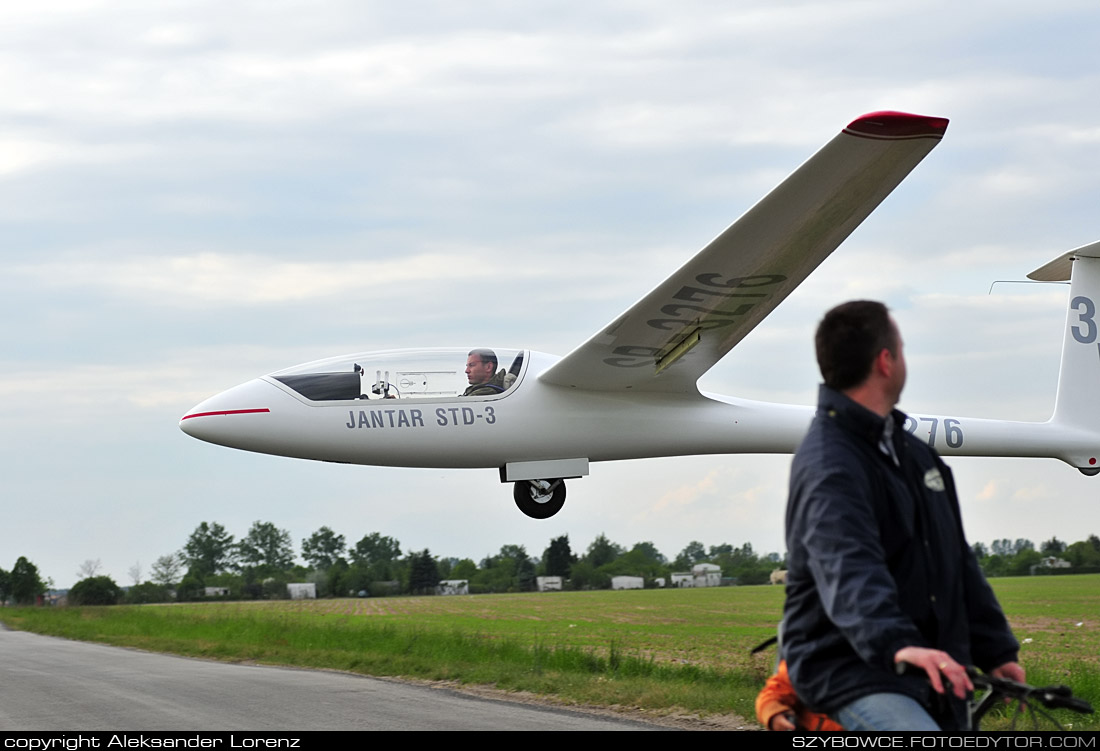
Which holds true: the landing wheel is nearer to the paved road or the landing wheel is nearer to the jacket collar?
the paved road

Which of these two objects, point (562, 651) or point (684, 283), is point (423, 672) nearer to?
point (562, 651)

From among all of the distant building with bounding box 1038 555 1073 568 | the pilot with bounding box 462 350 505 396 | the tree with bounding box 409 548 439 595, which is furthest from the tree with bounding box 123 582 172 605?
the pilot with bounding box 462 350 505 396

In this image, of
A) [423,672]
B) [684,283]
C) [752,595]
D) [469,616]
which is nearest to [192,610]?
[469,616]

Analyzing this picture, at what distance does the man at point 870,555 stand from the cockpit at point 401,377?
9.76m

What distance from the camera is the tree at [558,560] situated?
3638cm

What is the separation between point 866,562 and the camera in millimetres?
3062

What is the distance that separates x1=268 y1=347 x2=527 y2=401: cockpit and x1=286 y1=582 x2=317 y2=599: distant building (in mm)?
26695

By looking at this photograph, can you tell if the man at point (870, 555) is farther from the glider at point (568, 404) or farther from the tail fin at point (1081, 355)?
the tail fin at point (1081, 355)

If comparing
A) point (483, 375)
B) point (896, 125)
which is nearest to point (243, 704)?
point (483, 375)

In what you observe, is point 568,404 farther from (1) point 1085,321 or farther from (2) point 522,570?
(2) point 522,570

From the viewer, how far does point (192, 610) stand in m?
Answer: 36.4

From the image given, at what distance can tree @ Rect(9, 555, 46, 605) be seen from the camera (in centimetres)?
8289

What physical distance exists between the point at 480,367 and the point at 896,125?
565cm

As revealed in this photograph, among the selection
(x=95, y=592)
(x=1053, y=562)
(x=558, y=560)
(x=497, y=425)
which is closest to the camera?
(x=497, y=425)
